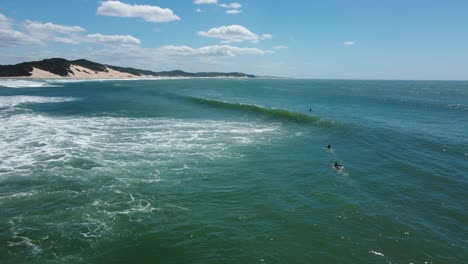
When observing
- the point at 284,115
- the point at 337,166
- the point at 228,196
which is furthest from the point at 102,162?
the point at 284,115

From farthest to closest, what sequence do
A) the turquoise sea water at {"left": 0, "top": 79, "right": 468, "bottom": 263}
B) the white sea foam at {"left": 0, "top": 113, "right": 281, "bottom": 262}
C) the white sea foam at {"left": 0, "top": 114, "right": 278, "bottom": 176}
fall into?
the white sea foam at {"left": 0, "top": 114, "right": 278, "bottom": 176} → the white sea foam at {"left": 0, "top": 113, "right": 281, "bottom": 262} → the turquoise sea water at {"left": 0, "top": 79, "right": 468, "bottom": 263}

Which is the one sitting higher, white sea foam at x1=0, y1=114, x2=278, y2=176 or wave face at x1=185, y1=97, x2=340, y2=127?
wave face at x1=185, y1=97, x2=340, y2=127

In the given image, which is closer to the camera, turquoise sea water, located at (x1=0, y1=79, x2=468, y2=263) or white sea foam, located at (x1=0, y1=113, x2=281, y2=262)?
turquoise sea water, located at (x1=0, y1=79, x2=468, y2=263)

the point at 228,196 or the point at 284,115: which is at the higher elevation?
the point at 284,115

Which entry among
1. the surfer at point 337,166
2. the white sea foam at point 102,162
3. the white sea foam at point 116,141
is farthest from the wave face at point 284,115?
the surfer at point 337,166

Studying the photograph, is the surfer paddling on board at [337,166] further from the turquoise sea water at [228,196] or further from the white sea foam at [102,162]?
the white sea foam at [102,162]

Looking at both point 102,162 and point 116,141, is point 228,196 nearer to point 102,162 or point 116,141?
point 102,162

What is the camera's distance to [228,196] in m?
21.8

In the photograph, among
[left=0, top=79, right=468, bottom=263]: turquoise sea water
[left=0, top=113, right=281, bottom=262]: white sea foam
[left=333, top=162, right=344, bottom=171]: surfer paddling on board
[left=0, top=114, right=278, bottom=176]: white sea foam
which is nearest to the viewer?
[left=0, top=79, right=468, bottom=263]: turquoise sea water

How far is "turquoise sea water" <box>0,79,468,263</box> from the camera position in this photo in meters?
15.9

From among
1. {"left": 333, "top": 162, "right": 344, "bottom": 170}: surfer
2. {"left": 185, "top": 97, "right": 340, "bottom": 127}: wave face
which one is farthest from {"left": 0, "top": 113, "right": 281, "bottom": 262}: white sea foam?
{"left": 333, "top": 162, "right": 344, "bottom": 170}: surfer

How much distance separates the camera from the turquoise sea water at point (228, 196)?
1586cm

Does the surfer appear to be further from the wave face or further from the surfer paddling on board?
the wave face

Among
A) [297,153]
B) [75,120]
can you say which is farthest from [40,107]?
[297,153]
